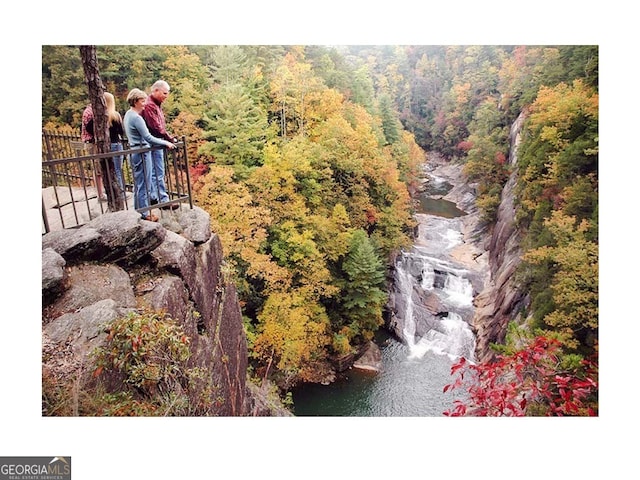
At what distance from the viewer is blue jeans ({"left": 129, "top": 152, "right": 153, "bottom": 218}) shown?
4098 millimetres

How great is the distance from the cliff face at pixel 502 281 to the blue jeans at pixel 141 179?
6748 millimetres

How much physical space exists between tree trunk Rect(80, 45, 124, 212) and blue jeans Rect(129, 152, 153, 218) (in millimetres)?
210

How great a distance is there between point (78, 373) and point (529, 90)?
8083mm

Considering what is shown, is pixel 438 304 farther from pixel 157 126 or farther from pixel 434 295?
pixel 157 126

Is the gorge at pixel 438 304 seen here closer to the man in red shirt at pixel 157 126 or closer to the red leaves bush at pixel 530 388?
the red leaves bush at pixel 530 388

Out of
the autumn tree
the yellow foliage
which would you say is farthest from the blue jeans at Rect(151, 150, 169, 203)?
the autumn tree

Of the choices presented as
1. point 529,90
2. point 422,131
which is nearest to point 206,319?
point 529,90

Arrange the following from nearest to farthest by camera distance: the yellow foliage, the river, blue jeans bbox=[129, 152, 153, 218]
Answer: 1. blue jeans bbox=[129, 152, 153, 218]
2. the river
3. the yellow foliage

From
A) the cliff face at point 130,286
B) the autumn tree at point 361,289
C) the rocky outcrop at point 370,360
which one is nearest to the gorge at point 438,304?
the rocky outcrop at point 370,360

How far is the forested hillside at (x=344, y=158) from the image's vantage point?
5.64m

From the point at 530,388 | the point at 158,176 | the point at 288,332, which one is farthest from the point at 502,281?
the point at 158,176

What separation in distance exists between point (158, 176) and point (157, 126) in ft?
1.61

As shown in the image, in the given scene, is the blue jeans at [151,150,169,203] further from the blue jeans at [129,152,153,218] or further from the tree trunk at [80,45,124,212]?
the tree trunk at [80,45,124,212]
